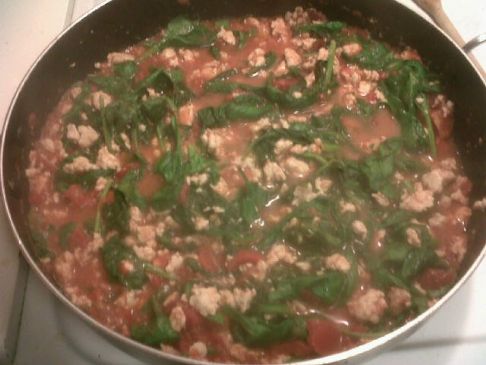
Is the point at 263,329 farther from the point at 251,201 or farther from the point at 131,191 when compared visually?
the point at 131,191

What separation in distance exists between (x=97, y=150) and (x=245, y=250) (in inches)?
27.1

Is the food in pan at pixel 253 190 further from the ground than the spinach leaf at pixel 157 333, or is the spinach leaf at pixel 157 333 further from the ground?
the food in pan at pixel 253 190

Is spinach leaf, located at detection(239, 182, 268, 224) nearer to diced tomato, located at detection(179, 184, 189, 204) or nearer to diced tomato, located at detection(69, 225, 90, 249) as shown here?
diced tomato, located at detection(179, 184, 189, 204)

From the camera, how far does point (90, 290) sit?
6.16 feet

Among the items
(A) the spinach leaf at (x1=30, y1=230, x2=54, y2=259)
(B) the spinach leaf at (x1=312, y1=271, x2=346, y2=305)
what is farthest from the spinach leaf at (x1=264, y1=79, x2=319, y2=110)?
(A) the spinach leaf at (x1=30, y1=230, x2=54, y2=259)

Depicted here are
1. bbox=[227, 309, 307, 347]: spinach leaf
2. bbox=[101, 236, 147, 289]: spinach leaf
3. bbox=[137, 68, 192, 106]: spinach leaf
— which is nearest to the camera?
bbox=[227, 309, 307, 347]: spinach leaf

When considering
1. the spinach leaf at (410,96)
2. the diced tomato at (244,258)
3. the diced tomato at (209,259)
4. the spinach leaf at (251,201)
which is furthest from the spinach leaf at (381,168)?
the diced tomato at (209,259)

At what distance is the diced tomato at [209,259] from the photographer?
6.30 feet

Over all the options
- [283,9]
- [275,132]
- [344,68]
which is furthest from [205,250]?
[283,9]

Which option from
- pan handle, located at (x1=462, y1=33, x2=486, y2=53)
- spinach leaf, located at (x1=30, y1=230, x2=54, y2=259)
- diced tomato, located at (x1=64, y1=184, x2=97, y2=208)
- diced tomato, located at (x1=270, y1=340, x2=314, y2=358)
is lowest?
diced tomato, located at (x1=270, y1=340, x2=314, y2=358)

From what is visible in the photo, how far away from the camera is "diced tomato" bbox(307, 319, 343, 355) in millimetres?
1761

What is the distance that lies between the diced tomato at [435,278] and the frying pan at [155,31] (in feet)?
0.18

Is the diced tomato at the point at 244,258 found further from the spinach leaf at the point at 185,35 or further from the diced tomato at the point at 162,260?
the spinach leaf at the point at 185,35

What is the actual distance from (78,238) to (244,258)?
0.57 meters
